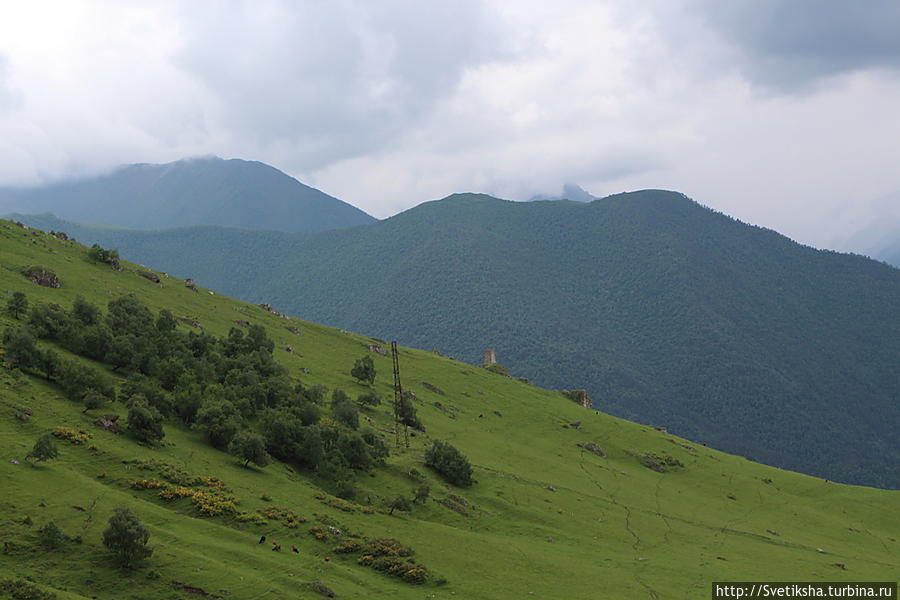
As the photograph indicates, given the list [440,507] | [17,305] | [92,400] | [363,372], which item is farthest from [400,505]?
[363,372]

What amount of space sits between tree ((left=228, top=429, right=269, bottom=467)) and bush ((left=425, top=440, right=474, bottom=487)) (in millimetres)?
18850

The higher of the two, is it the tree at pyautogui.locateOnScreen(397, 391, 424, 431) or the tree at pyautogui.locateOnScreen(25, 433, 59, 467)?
the tree at pyautogui.locateOnScreen(397, 391, 424, 431)

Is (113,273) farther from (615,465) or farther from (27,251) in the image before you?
(615,465)

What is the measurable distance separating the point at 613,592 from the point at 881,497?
2839 inches

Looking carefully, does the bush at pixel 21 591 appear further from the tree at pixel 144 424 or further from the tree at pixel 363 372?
the tree at pixel 363 372

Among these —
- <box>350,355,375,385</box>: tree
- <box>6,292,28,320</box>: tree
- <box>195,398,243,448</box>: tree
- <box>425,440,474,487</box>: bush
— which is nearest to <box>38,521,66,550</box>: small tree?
<box>195,398,243,448</box>: tree

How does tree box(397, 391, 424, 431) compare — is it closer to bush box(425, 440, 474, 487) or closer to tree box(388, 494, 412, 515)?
bush box(425, 440, 474, 487)

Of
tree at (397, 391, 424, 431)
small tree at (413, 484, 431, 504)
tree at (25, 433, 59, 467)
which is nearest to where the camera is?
tree at (25, 433, 59, 467)

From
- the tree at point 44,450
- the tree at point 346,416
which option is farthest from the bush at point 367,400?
the tree at point 44,450

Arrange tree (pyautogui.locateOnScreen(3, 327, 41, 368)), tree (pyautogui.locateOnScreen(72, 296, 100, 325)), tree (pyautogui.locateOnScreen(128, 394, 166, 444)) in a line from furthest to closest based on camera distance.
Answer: tree (pyautogui.locateOnScreen(72, 296, 100, 325)) → tree (pyautogui.locateOnScreen(3, 327, 41, 368)) → tree (pyautogui.locateOnScreen(128, 394, 166, 444))

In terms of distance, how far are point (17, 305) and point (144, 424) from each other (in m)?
24.5

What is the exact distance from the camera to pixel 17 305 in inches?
2372

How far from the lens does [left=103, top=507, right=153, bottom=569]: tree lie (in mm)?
30531

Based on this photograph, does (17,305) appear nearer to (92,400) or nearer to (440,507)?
(92,400)
